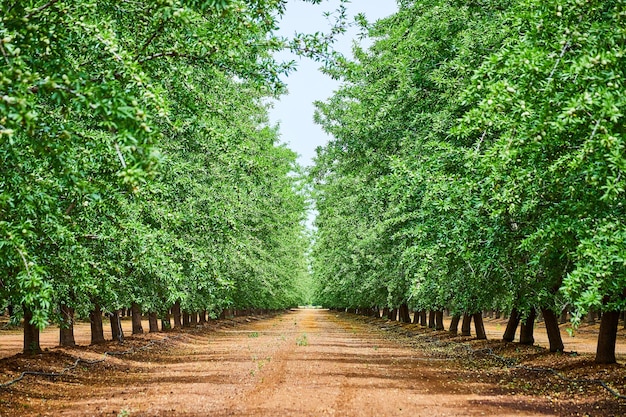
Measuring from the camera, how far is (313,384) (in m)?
14.5

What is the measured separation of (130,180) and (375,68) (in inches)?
622

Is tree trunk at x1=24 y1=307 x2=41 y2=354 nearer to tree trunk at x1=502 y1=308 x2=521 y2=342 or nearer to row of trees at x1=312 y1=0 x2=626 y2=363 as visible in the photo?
row of trees at x1=312 y1=0 x2=626 y2=363

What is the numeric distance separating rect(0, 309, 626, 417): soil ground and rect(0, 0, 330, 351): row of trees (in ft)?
5.77

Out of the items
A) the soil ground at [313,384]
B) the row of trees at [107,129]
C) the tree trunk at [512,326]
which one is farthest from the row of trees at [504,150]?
the row of trees at [107,129]

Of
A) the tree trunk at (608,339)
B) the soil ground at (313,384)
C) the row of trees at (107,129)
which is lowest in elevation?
the soil ground at (313,384)

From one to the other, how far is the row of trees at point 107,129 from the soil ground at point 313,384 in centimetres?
176

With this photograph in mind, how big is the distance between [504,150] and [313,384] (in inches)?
267

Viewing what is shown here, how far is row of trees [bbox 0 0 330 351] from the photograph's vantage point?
679 centimetres

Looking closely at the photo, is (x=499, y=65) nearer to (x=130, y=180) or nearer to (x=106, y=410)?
(x=130, y=180)

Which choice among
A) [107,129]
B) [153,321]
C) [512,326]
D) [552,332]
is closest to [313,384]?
[107,129]

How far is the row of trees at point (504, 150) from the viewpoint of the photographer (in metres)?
8.92

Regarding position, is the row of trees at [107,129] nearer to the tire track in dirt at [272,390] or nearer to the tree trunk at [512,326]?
the tire track in dirt at [272,390]

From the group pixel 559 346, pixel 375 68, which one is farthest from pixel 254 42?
pixel 559 346

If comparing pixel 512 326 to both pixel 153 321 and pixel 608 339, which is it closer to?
pixel 608 339
